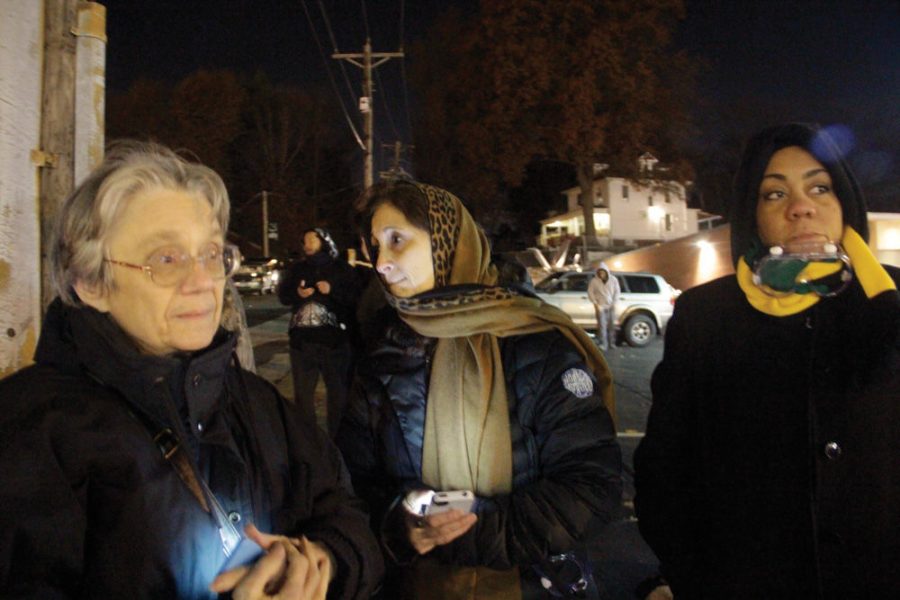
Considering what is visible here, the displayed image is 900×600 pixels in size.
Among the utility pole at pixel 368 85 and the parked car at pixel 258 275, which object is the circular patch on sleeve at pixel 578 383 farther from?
the parked car at pixel 258 275

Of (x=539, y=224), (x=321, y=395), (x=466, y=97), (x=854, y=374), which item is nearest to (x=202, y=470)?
(x=854, y=374)

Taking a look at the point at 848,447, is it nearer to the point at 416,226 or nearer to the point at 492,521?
the point at 492,521

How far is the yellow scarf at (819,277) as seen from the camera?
1557 mm

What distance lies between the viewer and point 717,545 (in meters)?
1.65

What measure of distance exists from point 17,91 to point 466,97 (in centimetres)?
3462

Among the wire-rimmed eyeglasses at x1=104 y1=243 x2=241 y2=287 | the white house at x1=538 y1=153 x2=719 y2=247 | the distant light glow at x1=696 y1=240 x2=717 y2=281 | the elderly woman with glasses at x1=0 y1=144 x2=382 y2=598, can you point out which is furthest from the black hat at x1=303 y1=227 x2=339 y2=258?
the white house at x1=538 y1=153 x2=719 y2=247

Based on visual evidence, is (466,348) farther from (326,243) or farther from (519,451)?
(326,243)

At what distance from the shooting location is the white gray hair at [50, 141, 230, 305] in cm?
133

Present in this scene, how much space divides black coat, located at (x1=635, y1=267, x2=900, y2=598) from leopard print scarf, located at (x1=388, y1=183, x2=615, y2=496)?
374mm

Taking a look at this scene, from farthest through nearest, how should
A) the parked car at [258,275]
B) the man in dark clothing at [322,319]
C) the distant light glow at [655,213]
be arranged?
the distant light glow at [655,213], the parked car at [258,275], the man in dark clothing at [322,319]

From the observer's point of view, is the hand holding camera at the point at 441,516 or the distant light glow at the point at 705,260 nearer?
the hand holding camera at the point at 441,516

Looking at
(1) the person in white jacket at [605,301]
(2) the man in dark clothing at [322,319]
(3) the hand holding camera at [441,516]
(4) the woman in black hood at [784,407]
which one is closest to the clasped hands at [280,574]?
(3) the hand holding camera at [441,516]

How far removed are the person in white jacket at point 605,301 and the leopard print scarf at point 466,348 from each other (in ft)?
40.1

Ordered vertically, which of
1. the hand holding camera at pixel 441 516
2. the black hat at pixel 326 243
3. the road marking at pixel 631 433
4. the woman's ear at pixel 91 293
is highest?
the black hat at pixel 326 243
